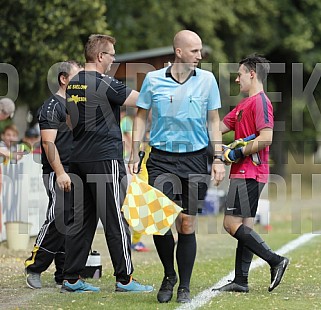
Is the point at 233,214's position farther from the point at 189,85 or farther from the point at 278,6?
the point at 278,6

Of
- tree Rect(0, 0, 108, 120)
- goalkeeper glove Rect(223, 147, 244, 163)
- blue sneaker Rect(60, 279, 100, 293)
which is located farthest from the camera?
tree Rect(0, 0, 108, 120)

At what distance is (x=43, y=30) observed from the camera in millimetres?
19281

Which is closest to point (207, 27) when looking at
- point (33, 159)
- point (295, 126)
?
point (295, 126)

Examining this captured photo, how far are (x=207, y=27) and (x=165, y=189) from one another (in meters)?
21.7

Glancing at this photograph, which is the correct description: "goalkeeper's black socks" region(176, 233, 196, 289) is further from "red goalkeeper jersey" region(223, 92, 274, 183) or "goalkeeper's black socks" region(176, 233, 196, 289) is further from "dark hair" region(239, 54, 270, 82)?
"dark hair" region(239, 54, 270, 82)

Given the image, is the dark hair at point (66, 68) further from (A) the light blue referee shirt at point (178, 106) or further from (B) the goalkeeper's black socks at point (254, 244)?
(B) the goalkeeper's black socks at point (254, 244)

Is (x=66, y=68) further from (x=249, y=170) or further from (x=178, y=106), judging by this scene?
(x=249, y=170)

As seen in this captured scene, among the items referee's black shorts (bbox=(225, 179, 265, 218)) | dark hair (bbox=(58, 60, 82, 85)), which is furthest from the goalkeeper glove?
dark hair (bbox=(58, 60, 82, 85))

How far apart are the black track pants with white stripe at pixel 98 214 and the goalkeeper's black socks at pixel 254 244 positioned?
3.55 ft

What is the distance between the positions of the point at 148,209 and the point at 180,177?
1.30 ft

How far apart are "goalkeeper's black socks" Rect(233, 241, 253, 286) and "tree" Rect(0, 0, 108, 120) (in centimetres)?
1054

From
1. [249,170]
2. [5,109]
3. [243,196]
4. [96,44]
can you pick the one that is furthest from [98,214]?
[5,109]

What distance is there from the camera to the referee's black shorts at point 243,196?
9141mm

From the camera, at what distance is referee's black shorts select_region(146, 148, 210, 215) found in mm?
8477
